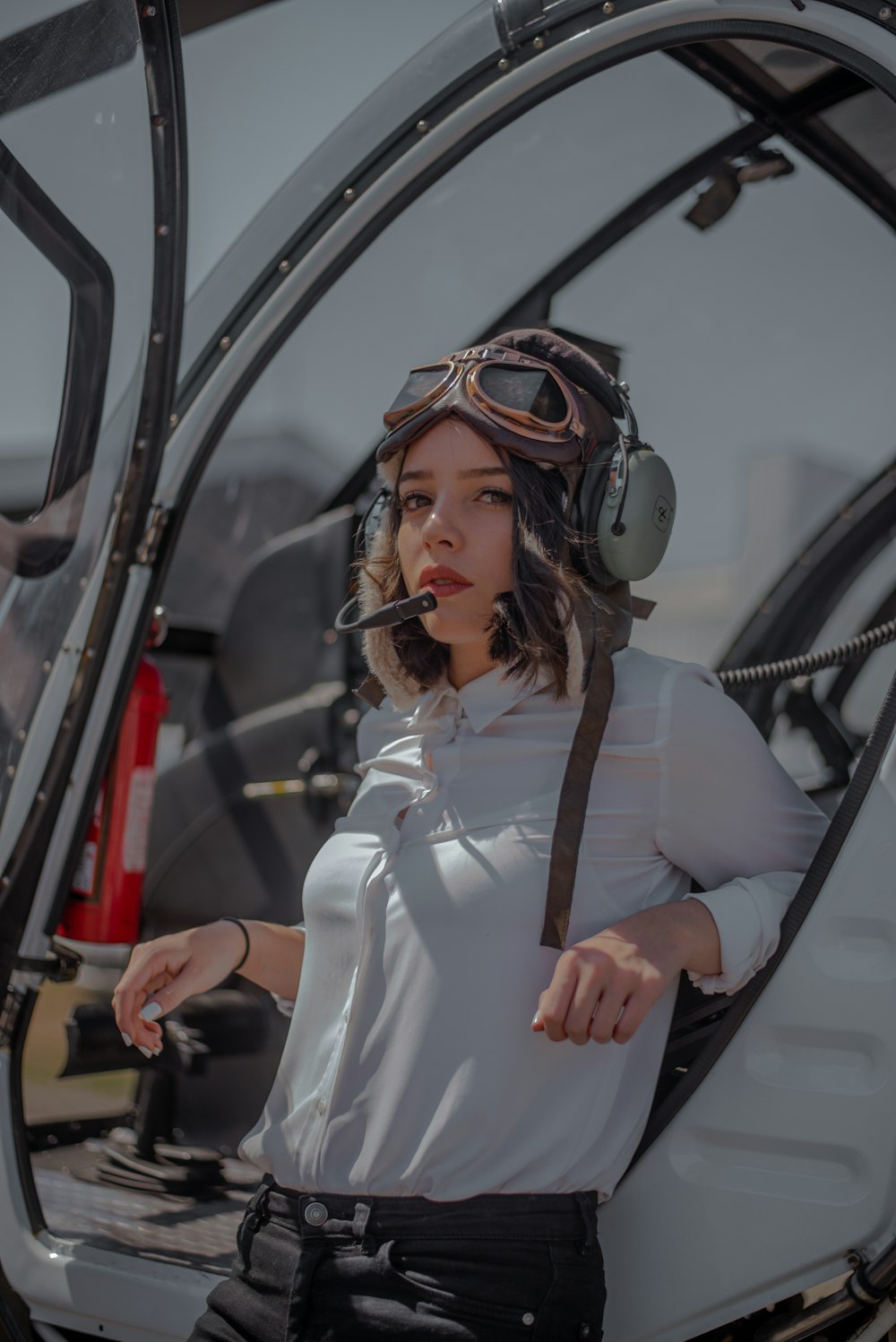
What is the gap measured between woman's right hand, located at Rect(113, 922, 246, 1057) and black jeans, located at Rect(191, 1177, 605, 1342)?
31cm

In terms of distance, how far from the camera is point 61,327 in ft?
6.69

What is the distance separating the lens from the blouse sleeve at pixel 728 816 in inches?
54.0

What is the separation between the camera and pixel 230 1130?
281 cm

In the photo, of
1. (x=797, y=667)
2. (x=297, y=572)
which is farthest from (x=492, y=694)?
(x=297, y=572)

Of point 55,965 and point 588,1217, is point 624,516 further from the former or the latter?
point 55,965

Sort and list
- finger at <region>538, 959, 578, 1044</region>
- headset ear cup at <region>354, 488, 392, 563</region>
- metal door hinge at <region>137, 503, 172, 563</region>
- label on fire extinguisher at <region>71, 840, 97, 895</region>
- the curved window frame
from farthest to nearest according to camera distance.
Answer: label on fire extinguisher at <region>71, 840, 97, 895</region> < metal door hinge at <region>137, 503, 172, 563</region> < the curved window frame < headset ear cup at <region>354, 488, 392, 563</region> < finger at <region>538, 959, 578, 1044</region>

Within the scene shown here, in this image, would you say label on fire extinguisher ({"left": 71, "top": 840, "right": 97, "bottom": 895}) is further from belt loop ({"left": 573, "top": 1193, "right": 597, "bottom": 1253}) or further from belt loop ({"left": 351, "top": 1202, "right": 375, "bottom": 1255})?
belt loop ({"left": 573, "top": 1193, "right": 597, "bottom": 1253})

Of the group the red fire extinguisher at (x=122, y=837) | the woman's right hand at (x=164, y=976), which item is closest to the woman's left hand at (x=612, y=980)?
the woman's right hand at (x=164, y=976)

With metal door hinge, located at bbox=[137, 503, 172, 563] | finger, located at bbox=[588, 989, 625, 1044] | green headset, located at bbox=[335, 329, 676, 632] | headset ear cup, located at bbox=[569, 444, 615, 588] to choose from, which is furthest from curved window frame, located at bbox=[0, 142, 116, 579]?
finger, located at bbox=[588, 989, 625, 1044]

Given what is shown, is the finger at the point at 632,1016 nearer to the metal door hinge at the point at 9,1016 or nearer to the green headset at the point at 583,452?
the green headset at the point at 583,452

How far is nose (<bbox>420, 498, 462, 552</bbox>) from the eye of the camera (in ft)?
4.87

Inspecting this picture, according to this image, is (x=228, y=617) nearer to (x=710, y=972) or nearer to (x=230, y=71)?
(x=230, y=71)

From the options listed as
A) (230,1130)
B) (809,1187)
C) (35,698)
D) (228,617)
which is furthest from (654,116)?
(230,1130)

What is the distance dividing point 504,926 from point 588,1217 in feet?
1.10
